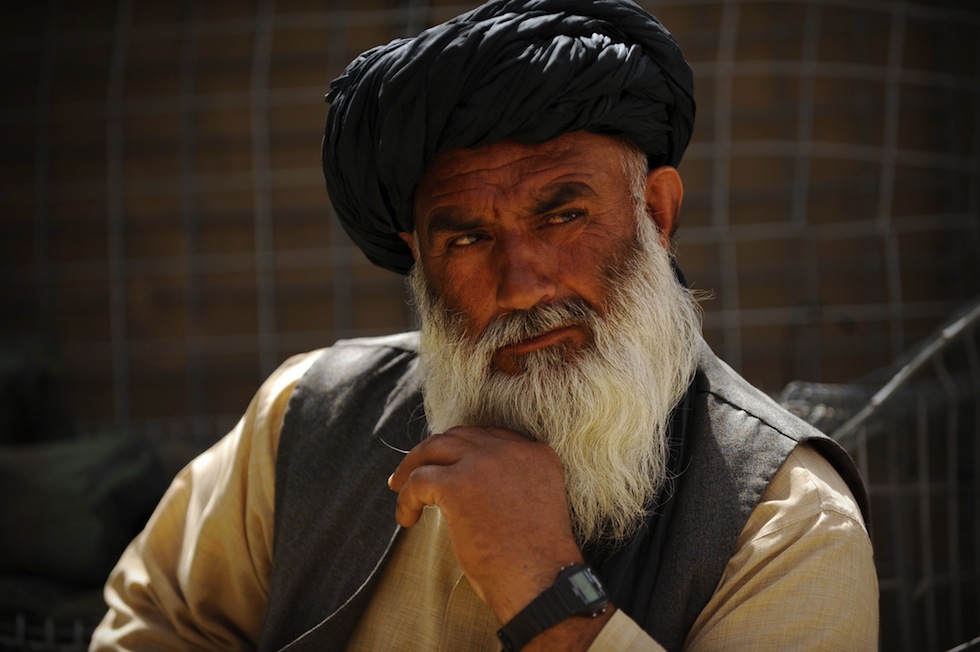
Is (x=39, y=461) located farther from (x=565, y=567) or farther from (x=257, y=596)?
(x=565, y=567)

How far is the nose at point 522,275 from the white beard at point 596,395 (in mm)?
26

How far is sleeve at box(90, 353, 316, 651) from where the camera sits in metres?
2.04

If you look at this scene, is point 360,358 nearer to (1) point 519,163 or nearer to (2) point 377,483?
(2) point 377,483

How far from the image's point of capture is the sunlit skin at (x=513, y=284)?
4.93 feet

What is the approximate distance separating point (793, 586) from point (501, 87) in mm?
920

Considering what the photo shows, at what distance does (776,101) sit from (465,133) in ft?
12.2

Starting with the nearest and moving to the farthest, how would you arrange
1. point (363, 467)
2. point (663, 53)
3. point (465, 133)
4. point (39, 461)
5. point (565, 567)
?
point (565, 567)
point (465, 133)
point (663, 53)
point (363, 467)
point (39, 461)

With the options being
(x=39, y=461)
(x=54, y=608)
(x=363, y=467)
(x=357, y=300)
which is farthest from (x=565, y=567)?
(x=357, y=300)

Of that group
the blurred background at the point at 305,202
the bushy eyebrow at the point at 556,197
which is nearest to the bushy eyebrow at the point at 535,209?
the bushy eyebrow at the point at 556,197

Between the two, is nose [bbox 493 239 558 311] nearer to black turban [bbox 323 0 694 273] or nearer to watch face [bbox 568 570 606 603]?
black turban [bbox 323 0 694 273]

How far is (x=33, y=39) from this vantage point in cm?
534

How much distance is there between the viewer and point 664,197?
1962 mm

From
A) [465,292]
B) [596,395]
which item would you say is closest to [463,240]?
[465,292]

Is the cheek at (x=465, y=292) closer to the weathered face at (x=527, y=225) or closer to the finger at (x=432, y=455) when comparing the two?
the weathered face at (x=527, y=225)
